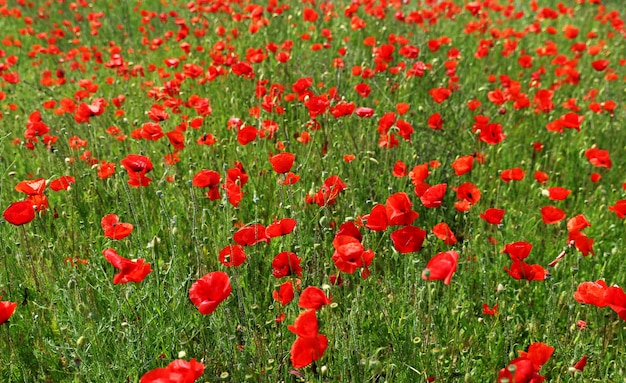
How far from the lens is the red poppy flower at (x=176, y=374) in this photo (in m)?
1.18

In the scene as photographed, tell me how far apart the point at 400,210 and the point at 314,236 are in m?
0.67

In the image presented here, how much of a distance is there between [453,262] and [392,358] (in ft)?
2.15

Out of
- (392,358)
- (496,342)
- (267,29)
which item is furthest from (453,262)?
(267,29)

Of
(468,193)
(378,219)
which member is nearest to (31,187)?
(378,219)

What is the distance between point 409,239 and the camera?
167cm

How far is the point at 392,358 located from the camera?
6.19 ft

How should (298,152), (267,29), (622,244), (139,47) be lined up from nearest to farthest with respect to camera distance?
(622,244) < (298,152) < (267,29) < (139,47)

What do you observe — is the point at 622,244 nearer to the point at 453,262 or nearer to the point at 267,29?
the point at 453,262

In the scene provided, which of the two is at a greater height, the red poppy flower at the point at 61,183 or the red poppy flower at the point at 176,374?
the red poppy flower at the point at 176,374

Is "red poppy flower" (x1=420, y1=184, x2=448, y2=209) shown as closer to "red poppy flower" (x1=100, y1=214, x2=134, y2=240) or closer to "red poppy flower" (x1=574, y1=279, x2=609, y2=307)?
"red poppy flower" (x1=574, y1=279, x2=609, y2=307)

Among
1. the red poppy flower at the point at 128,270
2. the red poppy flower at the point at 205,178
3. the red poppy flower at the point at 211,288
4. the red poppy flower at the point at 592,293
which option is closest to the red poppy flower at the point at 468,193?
the red poppy flower at the point at 592,293

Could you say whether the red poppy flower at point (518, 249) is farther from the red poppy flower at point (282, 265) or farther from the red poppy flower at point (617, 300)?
the red poppy flower at point (282, 265)

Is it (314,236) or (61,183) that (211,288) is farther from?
(61,183)

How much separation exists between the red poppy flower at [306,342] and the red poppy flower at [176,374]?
259 mm
